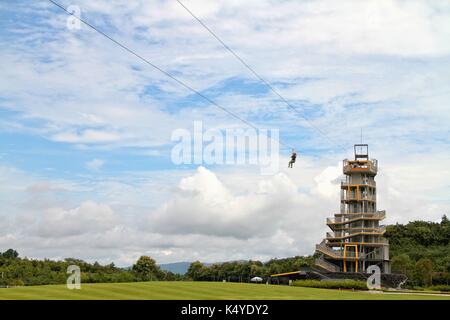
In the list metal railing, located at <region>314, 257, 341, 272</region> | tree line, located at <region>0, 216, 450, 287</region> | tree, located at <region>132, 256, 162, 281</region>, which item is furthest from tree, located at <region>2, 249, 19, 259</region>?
metal railing, located at <region>314, 257, 341, 272</region>

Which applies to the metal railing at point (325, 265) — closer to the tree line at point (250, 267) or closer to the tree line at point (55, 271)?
the tree line at point (250, 267)

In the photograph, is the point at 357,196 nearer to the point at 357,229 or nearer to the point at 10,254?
the point at 357,229

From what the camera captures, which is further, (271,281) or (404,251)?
(404,251)

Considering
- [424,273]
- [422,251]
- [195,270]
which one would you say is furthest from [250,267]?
[422,251]

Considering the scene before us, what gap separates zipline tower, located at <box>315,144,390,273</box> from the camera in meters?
91.8

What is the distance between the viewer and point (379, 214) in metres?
94.0

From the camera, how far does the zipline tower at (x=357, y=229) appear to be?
9181 cm

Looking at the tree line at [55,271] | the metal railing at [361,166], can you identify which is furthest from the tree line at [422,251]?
the tree line at [55,271]

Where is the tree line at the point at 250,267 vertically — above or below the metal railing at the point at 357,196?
below

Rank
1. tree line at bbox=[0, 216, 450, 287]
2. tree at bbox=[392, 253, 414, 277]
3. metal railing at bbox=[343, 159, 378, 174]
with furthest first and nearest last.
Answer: metal railing at bbox=[343, 159, 378, 174] < tree at bbox=[392, 253, 414, 277] < tree line at bbox=[0, 216, 450, 287]

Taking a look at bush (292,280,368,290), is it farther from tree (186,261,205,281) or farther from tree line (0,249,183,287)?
tree (186,261,205,281)

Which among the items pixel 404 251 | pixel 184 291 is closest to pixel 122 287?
pixel 184 291
